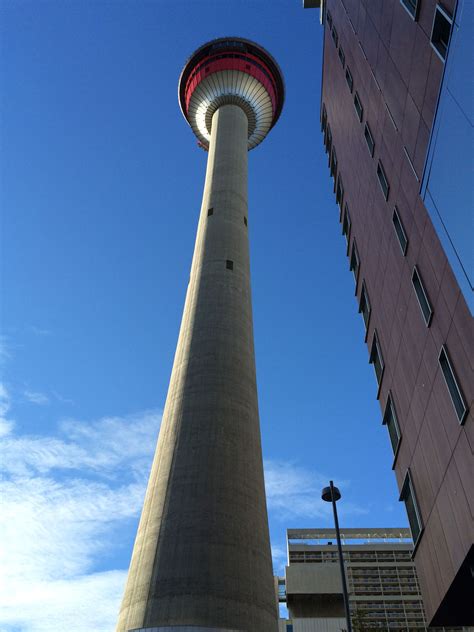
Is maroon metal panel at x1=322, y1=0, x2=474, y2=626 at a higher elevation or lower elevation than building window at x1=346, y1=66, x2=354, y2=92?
lower

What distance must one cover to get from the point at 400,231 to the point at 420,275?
2.64 m

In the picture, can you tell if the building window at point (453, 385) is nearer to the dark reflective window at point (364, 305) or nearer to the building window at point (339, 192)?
the dark reflective window at point (364, 305)

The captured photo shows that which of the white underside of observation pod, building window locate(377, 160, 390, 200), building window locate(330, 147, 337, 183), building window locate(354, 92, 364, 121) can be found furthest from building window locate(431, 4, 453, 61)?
the white underside of observation pod

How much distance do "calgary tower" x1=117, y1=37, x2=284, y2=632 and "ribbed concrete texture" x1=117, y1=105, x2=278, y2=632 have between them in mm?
43

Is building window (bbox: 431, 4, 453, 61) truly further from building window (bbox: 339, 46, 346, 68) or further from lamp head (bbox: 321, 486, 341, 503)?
building window (bbox: 339, 46, 346, 68)

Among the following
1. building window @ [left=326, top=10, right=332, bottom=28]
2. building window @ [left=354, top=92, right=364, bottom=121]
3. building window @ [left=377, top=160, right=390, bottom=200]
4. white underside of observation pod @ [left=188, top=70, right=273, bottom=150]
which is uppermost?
white underside of observation pod @ [left=188, top=70, right=273, bottom=150]

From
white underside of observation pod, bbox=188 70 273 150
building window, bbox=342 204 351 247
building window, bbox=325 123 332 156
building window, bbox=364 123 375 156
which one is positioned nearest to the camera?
building window, bbox=364 123 375 156

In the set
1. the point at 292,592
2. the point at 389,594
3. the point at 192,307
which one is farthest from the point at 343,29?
the point at 389,594

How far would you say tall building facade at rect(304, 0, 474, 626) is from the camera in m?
12.6

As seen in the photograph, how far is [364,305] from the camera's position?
82.5 feet

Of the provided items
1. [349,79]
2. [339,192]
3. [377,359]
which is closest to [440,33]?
[377,359]

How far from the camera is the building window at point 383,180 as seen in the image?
64.2 ft

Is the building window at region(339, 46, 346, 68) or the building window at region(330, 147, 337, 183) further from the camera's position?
the building window at region(330, 147, 337, 183)

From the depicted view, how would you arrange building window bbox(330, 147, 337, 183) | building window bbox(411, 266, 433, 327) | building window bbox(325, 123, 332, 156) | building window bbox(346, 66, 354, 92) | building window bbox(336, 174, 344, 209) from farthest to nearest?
building window bbox(325, 123, 332, 156)
building window bbox(330, 147, 337, 183)
building window bbox(336, 174, 344, 209)
building window bbox(346, 66, 354, 92)
building window bbox(411, 266, 433, 327)
